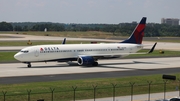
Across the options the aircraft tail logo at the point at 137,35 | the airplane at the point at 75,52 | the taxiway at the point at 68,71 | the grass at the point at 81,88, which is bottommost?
the taxiway at the point at 68,71

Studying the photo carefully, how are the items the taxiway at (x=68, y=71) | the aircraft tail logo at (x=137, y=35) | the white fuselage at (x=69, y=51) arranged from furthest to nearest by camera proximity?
1. the aircraft tail logo at (x=137, y=35)
2. the white fuselage at (x=69, y=51)
3. the taxiway at (x=68, y=71)

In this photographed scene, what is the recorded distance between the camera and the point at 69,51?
61688mm

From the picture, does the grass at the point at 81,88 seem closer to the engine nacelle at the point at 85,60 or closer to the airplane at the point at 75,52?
the engine nacelle at the point at 85,60

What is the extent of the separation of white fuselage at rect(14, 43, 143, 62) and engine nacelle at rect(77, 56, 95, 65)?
106 cm

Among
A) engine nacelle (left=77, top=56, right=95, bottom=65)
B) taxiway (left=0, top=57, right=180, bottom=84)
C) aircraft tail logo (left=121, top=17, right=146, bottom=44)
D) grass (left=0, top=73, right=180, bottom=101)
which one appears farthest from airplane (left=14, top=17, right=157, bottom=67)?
grass (left=0, top=73, right=180, bottom=101)

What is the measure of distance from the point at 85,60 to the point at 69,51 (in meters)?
3.00

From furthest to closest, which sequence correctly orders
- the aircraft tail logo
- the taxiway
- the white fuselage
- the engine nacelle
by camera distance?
the aircraft tail logo, the engine nacelle, the white fuselage, the taxiway

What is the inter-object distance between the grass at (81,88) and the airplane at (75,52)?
15.1 metres

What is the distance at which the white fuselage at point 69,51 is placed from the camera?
2297 inches

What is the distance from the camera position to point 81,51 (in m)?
63.2

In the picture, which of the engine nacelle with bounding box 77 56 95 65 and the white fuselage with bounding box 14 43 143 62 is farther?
the engine nacelle with bounding box 77 56 95 65

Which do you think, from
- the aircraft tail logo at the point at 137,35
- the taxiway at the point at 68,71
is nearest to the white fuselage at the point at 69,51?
the aircraft tail logo at the point at 137,35

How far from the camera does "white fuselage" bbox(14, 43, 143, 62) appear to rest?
58344 millimetres

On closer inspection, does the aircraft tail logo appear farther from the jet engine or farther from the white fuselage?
the jet engine
